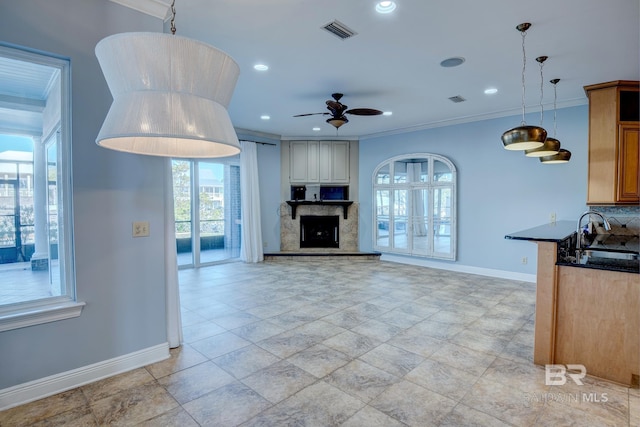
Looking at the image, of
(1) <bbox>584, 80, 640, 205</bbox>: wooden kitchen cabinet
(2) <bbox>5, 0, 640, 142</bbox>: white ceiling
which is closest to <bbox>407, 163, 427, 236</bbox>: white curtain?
(2) <bbox>5, 0, 640, 142</bbox>: white ceiling

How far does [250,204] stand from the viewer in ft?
22.9

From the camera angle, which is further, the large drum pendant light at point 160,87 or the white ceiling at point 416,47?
the white ceiling at point 416,47

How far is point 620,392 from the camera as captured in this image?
2.30 meters

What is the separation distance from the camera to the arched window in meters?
6.24

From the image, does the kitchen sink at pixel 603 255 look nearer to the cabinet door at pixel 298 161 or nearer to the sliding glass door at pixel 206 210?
the cabinet door at pixel 298 161

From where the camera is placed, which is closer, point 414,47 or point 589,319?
point 589,319

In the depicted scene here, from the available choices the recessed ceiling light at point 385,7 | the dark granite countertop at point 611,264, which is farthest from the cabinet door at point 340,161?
the dark granite countertop at point 611,264

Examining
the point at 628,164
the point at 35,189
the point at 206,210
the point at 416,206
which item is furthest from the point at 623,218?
the point at 206,210

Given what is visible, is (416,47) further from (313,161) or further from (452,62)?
(313,161)

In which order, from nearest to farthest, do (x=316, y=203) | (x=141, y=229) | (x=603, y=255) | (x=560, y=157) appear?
(x=141, y=229) < (x=603, y=255) < (x=560, y=157) < (x=316, y=203)

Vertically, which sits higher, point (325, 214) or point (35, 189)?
point (35, 189)

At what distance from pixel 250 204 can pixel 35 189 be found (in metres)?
4.68

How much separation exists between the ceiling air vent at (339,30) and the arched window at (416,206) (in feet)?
12.7

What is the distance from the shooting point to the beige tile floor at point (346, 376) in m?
2.03
